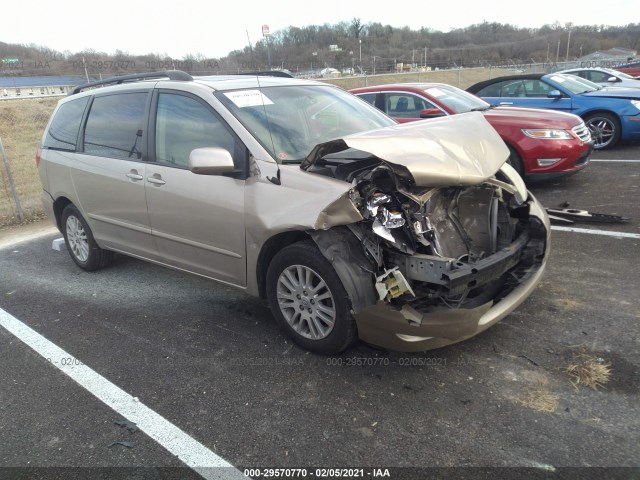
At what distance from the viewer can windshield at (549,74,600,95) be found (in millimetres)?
9391

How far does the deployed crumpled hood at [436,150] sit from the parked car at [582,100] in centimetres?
696

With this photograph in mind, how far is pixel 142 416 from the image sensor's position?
2770mm

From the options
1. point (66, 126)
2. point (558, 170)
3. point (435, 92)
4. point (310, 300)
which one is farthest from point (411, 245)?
point (435, 92)

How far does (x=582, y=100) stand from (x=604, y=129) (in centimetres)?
91

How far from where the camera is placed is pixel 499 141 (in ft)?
11.2

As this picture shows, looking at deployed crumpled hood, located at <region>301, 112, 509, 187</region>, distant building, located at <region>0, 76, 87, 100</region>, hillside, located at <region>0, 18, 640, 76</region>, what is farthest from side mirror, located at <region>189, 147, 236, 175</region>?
distant building, located at <region>0, 76, 87, 100</region>

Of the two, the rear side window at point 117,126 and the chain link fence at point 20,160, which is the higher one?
the rear side window at point 117,126

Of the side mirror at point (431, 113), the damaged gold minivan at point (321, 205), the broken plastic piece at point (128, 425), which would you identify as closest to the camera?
the broken plastic piece at point (128, 425)

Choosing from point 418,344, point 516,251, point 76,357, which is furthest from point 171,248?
point 516,251

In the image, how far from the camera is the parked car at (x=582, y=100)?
9.12 m

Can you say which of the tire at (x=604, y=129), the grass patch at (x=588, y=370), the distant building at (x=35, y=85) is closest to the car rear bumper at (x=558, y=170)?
the tire at (x=604, y=129)

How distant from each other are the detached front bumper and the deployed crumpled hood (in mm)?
733

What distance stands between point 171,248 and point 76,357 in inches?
41.7

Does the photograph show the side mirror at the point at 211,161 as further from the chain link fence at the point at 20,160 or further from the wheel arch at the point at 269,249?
the chain link fence at the point at 20,160
